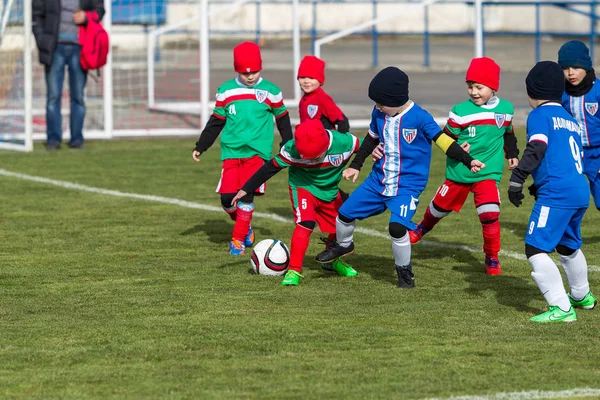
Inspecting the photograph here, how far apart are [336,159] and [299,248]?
64 cm

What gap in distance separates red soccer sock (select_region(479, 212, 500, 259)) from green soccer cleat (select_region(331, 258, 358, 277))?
927mm

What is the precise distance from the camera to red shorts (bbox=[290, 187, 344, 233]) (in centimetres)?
802

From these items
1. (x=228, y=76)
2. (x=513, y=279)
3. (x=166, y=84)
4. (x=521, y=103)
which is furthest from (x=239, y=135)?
(x=228, y=76)

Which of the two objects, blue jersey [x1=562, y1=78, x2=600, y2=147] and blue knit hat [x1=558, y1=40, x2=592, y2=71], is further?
blue jersey [x1=562, y1=78, x2=600, y2=147]

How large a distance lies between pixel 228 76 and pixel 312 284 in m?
21.2

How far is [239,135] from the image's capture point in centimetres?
916

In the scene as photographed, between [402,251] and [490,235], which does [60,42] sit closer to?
[490,235]

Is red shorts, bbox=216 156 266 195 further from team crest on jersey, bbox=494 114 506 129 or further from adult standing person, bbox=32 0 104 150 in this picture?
adult standing person, bbox=32 0 104 150

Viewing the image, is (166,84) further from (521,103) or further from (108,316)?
(108,316)

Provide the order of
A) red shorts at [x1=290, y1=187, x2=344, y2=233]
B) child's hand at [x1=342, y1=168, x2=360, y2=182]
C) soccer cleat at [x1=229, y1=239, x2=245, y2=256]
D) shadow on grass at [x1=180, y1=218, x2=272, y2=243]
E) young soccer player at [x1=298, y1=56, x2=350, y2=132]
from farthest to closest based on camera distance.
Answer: shadow on grass at [x1=180, y1=218, x2=272, y2=243], young soccer player at [x1=298, y1=56, x2=350, y2=132], soccer cleat at [x1=229, y1=239, x2=245, y2=256], red shorts at [x1=290, y1=187, x2=344, y2=233], child's hand at [x1=342, y1=168, x2=360, y2=182]

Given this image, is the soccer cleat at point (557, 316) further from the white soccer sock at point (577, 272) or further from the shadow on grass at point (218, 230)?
the shadow on grass at point (218, 230)

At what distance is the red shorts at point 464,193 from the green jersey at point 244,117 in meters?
1.47

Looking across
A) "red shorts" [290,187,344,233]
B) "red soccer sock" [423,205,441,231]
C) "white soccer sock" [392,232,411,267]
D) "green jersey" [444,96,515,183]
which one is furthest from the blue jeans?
"white soccer sock" [392,232,411,267]

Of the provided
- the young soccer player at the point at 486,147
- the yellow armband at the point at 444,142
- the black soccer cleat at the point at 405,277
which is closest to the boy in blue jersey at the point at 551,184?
the yellow armband at the point at 444,142
